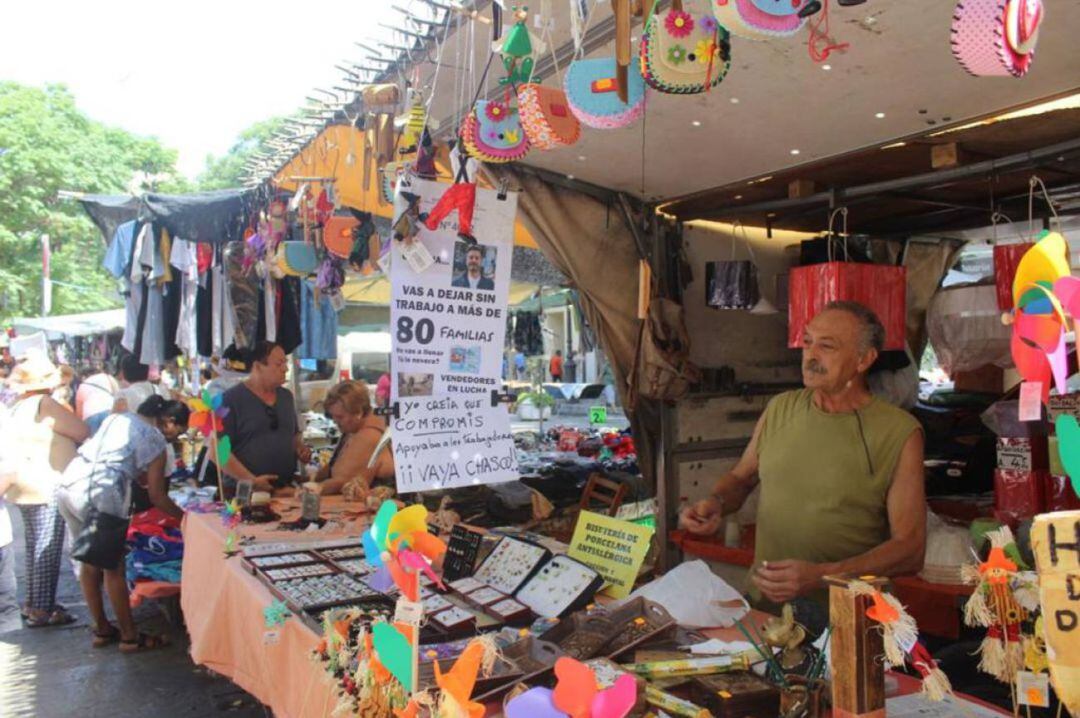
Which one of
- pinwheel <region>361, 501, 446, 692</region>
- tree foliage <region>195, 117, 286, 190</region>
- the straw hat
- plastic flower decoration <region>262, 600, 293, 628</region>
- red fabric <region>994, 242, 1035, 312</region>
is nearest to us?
pinwheel <region>361, 501, 446, 692</region>

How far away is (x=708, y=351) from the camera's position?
519 centimetres

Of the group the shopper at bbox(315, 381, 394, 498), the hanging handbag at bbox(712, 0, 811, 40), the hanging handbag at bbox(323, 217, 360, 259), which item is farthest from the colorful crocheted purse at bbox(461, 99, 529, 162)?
the shopper at bbox(315, 381, 394, 498)

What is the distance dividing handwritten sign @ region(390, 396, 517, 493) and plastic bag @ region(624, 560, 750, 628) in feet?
2.73

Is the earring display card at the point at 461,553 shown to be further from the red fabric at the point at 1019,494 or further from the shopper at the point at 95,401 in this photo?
the shopper at the point at 95,401

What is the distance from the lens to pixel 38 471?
5.32 meters

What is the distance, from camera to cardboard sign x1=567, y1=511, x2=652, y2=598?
2357 millimetres

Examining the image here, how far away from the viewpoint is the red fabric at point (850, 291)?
3.80 metres

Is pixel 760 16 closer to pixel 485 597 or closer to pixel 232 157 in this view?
pixel 485 597

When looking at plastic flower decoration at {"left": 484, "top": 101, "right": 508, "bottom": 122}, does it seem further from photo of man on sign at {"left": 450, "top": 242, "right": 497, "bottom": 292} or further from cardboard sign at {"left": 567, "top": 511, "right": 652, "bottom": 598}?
cardboard sign at {"left": 567, "top": 511, "right": 652, "bottom": 598}

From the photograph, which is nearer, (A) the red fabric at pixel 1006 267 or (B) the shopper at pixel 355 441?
(A) the red fabric at pixel 1006 267

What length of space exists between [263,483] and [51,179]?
16853 millimetres

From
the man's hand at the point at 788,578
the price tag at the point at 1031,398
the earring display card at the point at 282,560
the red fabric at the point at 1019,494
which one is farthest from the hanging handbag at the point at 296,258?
the price tag at the point at 1031,398

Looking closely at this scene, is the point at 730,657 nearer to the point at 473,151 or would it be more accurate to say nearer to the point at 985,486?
the point at 473,151

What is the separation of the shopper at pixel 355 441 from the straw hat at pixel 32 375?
231 centimetres
